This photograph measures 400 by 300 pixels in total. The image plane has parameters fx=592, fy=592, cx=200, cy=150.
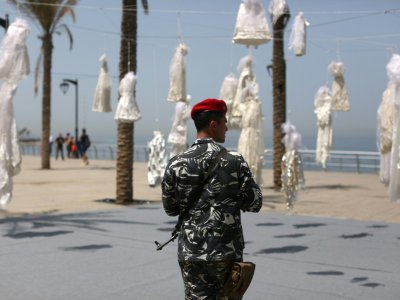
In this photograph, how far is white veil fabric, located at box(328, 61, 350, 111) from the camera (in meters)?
16.9

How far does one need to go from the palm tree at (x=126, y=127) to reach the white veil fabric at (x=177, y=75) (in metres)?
0.98

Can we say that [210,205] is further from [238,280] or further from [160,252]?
[160,252]

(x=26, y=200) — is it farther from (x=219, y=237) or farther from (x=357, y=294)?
(x=219, y=237)

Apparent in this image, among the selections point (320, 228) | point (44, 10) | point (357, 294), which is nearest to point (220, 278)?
point (357, 294)

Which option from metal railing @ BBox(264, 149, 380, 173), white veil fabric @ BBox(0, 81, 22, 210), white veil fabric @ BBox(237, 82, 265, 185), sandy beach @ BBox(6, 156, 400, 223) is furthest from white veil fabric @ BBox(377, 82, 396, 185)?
metal railing @ BBox(264, 149, 380, 173)

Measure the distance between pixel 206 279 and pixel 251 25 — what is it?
822 cm

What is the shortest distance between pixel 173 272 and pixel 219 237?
3062mm

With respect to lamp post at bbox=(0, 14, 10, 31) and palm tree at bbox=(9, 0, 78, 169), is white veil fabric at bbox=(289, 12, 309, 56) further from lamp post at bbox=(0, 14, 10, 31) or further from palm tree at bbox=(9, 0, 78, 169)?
palm tree at bbox=(9, 0, 78, 169)

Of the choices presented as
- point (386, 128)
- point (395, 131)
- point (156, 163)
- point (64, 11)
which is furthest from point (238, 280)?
point (64, 11)

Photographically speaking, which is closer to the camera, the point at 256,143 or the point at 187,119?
the point at 256,143

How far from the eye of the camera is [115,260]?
678 centimetres

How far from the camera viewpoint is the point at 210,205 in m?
3.27

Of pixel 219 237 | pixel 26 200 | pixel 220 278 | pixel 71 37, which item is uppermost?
pixel 71 37

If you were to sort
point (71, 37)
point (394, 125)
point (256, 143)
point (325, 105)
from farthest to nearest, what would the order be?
point (71, 37)
point (325, 105)
point (256, 143)
point (394, 125)
